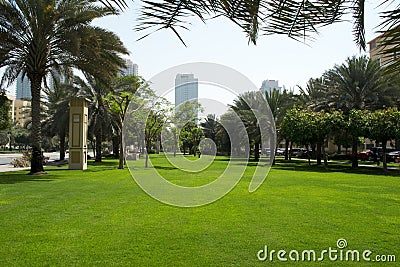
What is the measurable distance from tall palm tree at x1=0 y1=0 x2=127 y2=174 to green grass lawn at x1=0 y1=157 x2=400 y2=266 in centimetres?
751

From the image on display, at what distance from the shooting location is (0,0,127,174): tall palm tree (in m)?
16.9

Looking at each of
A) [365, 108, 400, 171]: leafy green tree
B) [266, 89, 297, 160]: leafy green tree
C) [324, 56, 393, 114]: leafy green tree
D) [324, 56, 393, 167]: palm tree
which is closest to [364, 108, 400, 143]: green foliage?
[365, 108, 400, 171]: leafy green tree

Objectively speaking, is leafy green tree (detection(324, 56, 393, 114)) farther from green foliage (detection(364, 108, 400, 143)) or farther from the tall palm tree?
the tall palm tree

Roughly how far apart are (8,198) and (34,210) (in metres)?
2.37

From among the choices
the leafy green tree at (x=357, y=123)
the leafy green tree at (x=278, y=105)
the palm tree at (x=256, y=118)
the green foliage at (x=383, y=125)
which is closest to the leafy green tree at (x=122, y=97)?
the palm tree at (x=256, y=118)

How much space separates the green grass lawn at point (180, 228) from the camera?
564 centimetres

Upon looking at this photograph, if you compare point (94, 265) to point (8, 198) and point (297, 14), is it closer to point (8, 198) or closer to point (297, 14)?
point (297, 14)

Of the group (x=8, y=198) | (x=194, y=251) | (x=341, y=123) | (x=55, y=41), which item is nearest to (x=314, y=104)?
(x=341, y=123)

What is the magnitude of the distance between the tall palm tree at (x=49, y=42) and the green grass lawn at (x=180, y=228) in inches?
296

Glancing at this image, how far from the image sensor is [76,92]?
111ft

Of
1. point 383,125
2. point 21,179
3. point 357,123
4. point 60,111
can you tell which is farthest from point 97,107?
point 383,125

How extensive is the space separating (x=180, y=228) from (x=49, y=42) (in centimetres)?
1349

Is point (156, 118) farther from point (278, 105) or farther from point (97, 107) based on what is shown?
point (278, 105)

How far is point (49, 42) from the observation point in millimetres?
18000
